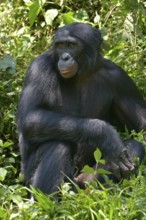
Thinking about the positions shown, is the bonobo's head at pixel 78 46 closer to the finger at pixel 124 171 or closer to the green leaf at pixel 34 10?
the finger at pixel 124 171

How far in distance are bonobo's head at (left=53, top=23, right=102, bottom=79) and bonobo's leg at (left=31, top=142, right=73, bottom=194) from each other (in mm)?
669

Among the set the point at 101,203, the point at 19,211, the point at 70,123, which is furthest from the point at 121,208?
the point at 70,123

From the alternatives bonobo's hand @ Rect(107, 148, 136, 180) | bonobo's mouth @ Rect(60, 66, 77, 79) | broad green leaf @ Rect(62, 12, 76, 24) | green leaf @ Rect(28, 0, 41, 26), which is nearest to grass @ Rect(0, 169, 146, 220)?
bonobo's hand @ Rect(107, 148, 136, 180)

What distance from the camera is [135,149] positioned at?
5621mm

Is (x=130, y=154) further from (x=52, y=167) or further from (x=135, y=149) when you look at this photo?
(x=52, y=167)

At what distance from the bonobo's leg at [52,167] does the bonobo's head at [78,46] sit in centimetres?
67

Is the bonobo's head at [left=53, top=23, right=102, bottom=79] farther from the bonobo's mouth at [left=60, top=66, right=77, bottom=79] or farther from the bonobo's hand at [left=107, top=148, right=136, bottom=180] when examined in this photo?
the bonobo's hand at [left=107, top=148, right=136, bottom=180]

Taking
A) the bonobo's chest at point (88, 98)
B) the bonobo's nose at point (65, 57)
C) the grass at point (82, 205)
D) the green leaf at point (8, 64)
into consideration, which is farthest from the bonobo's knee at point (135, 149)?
the green leaf at point (8, 64)

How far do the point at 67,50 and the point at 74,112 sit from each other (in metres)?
0.59

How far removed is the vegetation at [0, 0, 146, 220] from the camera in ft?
15.3

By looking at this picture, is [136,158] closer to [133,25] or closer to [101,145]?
[101,145]

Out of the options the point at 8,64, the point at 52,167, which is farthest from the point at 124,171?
the point at 8,64

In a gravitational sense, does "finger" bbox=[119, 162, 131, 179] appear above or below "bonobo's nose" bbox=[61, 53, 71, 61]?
below

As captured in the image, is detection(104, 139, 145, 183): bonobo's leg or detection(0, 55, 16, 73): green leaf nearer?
detection(104, 139, 145, 183): bonobo's leg
